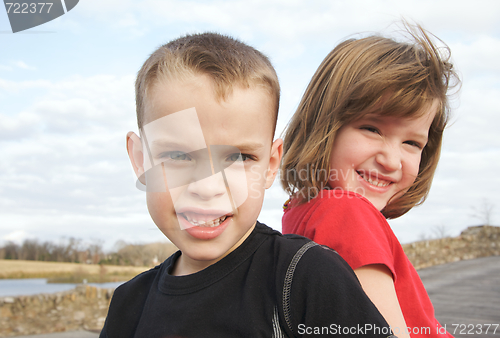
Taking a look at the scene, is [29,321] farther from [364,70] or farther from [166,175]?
[364,70]

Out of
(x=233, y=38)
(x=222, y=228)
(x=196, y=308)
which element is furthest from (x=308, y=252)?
(x=233, y=38)

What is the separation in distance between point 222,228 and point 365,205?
0.53 m

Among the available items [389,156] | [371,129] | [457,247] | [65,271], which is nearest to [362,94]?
[371,129]

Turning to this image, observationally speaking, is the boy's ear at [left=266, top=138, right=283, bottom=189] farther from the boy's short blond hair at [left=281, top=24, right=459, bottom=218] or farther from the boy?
the boy's short blond hair at [left=281, top=24, right=459, bottom=218]

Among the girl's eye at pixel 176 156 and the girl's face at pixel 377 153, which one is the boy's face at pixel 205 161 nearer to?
the girl's eye at pixel 176 156

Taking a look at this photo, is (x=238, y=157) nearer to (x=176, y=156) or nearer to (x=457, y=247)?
(x=176, y=156)

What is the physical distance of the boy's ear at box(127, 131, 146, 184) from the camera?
1139mm

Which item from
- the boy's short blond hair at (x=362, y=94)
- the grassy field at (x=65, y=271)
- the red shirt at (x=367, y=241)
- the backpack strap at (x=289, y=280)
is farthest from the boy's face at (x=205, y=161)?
the grassy field at (x=65, y=271)

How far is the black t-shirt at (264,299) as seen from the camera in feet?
2.74

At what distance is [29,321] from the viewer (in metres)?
3.85

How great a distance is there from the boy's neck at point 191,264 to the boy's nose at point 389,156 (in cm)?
58

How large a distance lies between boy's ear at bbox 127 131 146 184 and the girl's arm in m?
0.73

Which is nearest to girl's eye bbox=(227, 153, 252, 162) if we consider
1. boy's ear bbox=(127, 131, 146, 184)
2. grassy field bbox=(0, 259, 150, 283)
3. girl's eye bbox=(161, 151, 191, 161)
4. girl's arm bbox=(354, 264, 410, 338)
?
girl's eye bbox=(161, 151, 191, 161)

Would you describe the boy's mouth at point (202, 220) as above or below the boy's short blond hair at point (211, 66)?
below
